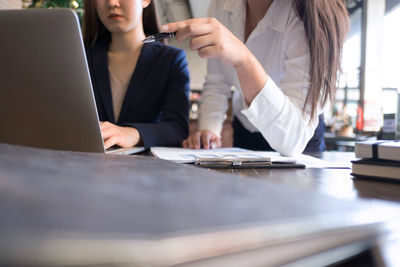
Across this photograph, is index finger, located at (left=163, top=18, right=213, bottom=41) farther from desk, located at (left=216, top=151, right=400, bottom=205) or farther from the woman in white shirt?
desk, located at (left=216, top=151, right=400, bottom=205)

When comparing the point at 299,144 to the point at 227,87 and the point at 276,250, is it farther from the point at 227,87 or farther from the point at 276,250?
the point at 276,250

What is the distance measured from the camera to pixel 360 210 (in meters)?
0.13

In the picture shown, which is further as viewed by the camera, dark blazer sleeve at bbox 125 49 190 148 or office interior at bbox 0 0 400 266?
dark blazer sleeve at bbox 125 49 190 148

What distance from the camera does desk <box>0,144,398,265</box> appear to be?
0.09 metres

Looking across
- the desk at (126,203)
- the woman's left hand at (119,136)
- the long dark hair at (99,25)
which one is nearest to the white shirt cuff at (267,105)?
the woman's left hand at (119,136)

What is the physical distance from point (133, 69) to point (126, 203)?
4.07ft

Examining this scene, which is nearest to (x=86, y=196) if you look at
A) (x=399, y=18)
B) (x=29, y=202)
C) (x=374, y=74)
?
(x=29, y=202)

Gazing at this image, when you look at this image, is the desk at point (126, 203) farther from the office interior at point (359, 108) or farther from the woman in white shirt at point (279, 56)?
the woman in white shirt at point (279, 56)

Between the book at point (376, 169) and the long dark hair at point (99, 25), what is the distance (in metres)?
1.07

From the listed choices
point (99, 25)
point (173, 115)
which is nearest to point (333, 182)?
point (173, 115)

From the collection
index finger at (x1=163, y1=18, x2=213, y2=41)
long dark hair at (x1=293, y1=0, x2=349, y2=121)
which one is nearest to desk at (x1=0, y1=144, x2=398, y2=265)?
index finger at (x1=163, y1=18, x2=213, y2=41)

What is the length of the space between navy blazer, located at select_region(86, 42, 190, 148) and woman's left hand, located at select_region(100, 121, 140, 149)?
0.69ft

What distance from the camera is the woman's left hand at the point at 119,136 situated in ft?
2.60

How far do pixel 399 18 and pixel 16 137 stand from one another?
16.7 feet
